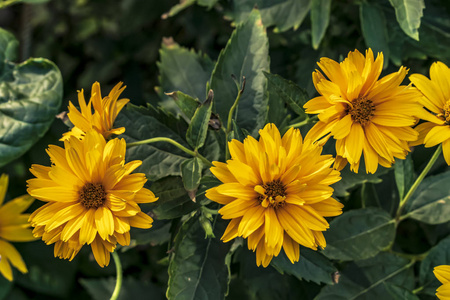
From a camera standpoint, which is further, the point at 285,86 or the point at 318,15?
the point at 318,15

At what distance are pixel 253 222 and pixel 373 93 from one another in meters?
0.26

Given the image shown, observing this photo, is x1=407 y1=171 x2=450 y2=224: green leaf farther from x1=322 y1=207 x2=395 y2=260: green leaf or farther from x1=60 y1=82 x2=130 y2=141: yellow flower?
x1=60 y1=82 x2=130 y2=141: yellow flower

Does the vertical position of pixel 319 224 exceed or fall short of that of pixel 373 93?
it falls short

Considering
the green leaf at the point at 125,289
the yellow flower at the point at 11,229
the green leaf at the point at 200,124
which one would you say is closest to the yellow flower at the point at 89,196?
the green leaf at the point at 200,124

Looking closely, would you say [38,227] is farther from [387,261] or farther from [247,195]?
[387,261]

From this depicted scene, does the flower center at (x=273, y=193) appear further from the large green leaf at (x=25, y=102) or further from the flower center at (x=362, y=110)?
the large green leaf at (x=25, y=102)

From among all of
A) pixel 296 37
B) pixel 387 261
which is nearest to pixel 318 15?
pixel 296 37

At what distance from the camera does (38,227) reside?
69cm

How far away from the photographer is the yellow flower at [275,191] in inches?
25.5

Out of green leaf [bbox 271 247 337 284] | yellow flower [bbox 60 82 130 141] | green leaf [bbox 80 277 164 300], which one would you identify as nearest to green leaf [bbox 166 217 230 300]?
green leaf [bbox 271 247 337 284]

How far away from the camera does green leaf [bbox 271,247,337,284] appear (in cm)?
80

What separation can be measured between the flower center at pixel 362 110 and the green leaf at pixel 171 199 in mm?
296

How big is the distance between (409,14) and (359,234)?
1.38ft

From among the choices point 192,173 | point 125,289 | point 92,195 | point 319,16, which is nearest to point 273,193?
point 192,173
